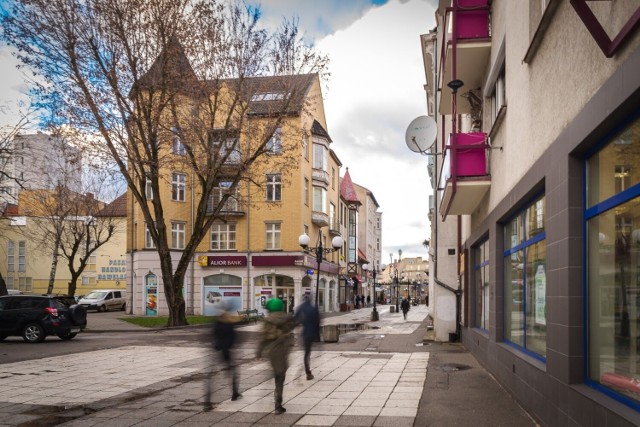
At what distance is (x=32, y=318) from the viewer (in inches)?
814

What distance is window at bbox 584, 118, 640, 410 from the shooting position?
4922 mm

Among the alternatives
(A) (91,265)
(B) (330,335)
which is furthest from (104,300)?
(B) (330,335)

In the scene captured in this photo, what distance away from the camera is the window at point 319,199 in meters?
48.8

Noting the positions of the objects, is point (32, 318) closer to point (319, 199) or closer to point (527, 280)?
point (527, 280)

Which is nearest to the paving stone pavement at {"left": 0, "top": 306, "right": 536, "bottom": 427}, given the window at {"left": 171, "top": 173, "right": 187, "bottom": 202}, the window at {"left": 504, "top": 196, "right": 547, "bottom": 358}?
the window at {"left": 504, "top": 196, "right": 547, "bottom": 358}

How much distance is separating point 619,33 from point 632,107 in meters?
0.55

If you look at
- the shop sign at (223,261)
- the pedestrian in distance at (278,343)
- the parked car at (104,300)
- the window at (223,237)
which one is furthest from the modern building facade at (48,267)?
the pedestrian in distance at (278,343)

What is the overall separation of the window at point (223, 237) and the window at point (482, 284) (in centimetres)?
2986

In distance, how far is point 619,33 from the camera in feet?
15.0

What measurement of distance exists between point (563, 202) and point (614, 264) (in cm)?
121

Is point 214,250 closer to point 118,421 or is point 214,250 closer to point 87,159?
point 87,159

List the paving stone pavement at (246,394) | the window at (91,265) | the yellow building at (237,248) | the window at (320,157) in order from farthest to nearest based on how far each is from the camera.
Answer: the window at (91,265) < the window at (320,157) < the yellow building at (237,248) < the paving stone pavement at (246,394)

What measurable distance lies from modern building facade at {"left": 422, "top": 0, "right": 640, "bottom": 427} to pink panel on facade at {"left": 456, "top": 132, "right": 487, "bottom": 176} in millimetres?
23

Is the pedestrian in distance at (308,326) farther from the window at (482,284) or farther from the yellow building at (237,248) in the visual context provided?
the yellow building at (237,248)
